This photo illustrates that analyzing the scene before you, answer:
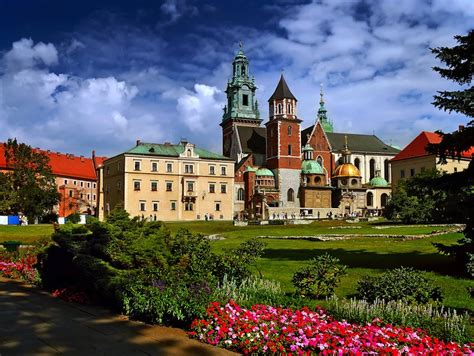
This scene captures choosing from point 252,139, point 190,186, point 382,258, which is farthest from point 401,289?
point 252,139

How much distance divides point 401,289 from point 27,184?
2250 inches

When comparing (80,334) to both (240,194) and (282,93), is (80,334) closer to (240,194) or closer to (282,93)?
(240,194)

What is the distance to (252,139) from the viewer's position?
305 ft

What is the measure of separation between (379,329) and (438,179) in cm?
960

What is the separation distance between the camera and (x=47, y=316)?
32.1 ft

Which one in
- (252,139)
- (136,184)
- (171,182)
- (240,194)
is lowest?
(240,194)

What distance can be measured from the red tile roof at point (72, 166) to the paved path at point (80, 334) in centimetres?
8853

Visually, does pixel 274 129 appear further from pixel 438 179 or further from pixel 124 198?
pixel 438 179

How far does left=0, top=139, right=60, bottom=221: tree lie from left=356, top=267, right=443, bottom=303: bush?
5329 centimetres

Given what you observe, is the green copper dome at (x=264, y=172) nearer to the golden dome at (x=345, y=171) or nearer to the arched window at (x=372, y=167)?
the golden dome at (x=345, y=171)

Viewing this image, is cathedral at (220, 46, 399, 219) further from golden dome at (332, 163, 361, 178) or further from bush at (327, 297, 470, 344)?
bush at (327, 297, 470, 344)

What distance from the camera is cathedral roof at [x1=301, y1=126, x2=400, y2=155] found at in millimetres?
96938

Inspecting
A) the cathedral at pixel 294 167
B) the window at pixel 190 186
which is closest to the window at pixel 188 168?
the window at pixel 190 186

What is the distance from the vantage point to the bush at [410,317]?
7.37 m
